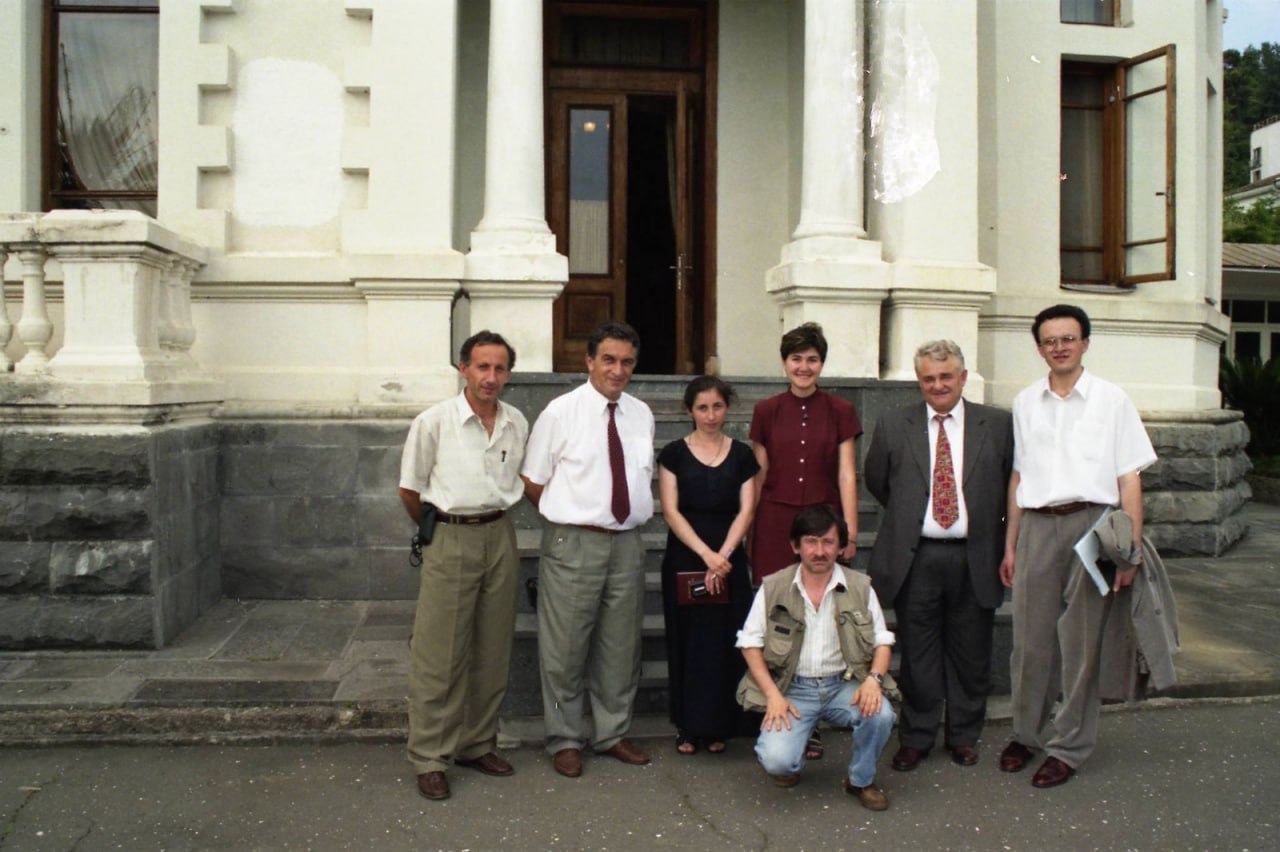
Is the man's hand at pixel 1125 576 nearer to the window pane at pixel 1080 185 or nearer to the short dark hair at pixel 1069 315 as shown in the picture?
the short dark hair at pixel 1069 315

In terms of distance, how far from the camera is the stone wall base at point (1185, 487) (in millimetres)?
9281

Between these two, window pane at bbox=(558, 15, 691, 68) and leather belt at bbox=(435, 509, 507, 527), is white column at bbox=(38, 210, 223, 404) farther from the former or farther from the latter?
window pane at bbox=(558, 15, 691, 68)

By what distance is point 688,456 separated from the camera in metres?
4.92

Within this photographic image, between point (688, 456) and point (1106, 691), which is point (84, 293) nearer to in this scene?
point (688, 456)

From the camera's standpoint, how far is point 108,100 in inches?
330

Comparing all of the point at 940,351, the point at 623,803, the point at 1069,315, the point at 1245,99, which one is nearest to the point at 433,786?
the point at 623,803

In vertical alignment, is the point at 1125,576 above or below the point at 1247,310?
below

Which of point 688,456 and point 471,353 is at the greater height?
point 471,353

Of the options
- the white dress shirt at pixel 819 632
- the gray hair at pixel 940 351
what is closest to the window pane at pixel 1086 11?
the gray hair at pixel 940 351

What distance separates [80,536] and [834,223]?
528 cm

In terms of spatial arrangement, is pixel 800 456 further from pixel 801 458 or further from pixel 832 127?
pixel 832 127

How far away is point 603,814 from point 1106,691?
2.18 meters

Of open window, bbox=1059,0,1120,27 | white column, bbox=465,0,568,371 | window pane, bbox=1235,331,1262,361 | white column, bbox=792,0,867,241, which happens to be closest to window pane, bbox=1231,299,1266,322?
window pane, bbox=1235,331,1262,361

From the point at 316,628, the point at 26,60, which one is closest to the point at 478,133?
the point at 26,60
